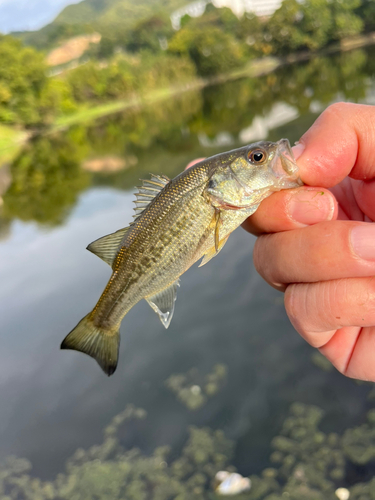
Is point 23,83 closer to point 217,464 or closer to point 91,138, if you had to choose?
point 91,138

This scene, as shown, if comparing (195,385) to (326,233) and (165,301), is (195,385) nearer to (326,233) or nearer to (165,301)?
(165,301)

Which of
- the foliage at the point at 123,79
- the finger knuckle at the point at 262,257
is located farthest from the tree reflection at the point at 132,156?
the foliage at the point at 123,79

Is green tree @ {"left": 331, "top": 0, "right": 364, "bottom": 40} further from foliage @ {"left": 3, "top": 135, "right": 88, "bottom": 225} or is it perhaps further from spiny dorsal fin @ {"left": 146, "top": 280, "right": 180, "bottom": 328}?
spiny dorsal fin @ {"left": 146, "top": 280, "right": 180, "bottom": 328}

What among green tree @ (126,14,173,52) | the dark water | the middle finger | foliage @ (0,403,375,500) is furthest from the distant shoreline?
green tree @ (126,14,173,52)

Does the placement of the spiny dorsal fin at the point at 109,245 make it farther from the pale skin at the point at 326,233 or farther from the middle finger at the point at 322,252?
the middle finger at the point at 322,252

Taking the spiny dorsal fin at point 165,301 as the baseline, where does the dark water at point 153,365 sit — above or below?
below

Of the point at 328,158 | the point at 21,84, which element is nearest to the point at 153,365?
the point at 328,158
